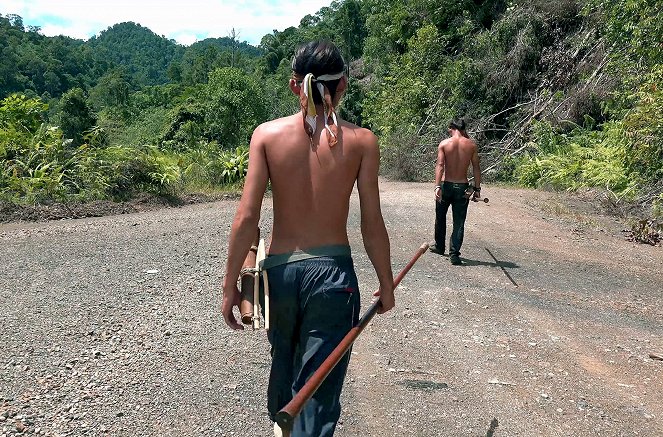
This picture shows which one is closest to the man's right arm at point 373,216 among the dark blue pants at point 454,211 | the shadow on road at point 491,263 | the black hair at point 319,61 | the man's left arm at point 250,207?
the black hair at point 319,61

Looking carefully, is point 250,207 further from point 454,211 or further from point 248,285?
point 454,211

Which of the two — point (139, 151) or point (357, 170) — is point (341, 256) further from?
point (139, 151)

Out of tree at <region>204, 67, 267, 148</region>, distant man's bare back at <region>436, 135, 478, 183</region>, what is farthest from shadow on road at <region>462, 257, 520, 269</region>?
tree at <region>204, 67, 267, 148</region>

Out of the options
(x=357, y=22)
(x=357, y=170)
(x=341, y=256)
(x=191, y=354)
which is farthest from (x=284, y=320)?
(x=357, y=22)

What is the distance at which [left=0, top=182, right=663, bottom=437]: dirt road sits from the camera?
156 inches

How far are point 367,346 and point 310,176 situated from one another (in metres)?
2.71

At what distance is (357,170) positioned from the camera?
9.29 ft

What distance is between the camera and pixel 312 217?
279cm

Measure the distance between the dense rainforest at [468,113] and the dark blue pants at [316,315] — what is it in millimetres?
9513

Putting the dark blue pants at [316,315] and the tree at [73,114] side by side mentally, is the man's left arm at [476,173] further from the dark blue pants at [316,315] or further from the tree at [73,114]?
the tree at [73,114]

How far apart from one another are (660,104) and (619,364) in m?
8.91

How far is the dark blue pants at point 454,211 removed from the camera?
8445 millimetres

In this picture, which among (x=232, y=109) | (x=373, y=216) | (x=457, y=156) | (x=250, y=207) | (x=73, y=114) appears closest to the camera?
(x=250, y=207)

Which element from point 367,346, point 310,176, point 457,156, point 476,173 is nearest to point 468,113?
point 476,173
